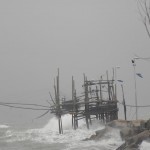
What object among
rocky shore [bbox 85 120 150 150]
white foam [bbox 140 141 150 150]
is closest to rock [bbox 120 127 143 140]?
rocky shore [bbox 85 120 150 150]

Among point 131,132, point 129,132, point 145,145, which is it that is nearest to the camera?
point 145,145

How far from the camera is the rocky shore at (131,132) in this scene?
20.2 meters

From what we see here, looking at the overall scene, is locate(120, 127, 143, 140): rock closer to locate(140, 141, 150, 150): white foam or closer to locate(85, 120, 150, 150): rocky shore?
Answer: locate(85, 120, 150, 150): rocky shore

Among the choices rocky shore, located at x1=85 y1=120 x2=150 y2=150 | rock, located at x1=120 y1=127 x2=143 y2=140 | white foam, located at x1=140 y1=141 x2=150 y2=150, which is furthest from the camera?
rock, located at x1=120 y1=127 x2=143 y2=140

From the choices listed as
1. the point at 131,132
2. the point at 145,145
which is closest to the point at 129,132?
the point at 131,132

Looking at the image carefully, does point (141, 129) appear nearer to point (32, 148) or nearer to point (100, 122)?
point (32, 148)

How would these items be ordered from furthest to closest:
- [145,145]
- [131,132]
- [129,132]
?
[129,132]
[131,132]
[145,145]

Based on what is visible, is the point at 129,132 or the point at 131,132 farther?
the point at 129,132

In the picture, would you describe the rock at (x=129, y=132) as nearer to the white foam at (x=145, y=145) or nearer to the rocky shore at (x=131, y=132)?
the rocky shore at (x=131, y=132)

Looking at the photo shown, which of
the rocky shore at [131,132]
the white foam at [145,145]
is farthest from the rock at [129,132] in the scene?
the white foam at [145,145]

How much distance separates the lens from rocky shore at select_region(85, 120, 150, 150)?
2019cm

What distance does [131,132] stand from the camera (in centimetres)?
2448

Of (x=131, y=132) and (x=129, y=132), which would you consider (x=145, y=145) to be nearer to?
(x=131, y=132)

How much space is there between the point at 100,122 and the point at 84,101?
23.6 ft
